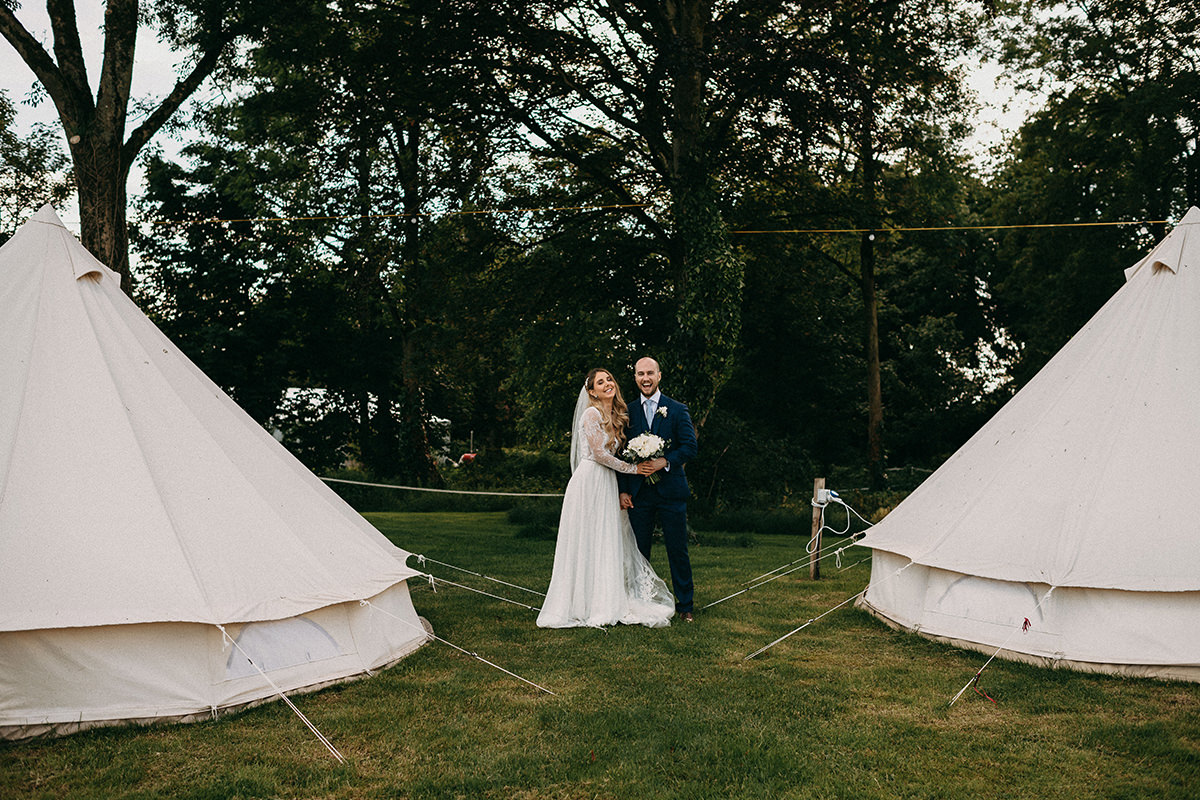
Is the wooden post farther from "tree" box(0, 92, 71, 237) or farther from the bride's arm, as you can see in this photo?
"tree" box(0, 92, 71, 237)

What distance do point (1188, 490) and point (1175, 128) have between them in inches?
628

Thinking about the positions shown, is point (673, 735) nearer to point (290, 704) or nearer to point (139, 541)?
point (290, 704)

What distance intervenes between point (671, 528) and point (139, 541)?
151 inches

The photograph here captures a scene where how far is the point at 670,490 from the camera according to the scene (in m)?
7.21

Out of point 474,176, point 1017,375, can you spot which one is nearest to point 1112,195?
point 1017,375

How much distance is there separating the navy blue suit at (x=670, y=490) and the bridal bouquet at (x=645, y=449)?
8cm

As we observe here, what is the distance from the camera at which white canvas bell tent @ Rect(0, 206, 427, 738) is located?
4379mm

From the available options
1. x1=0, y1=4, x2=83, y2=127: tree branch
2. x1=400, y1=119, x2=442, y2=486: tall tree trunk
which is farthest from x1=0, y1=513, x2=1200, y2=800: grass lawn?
x1=400, y1=119, x2=442, y2=486: tall tree trunk

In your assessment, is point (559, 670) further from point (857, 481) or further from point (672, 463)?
point (857, 481)

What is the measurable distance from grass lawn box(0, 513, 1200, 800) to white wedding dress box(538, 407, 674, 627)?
0.49 metres

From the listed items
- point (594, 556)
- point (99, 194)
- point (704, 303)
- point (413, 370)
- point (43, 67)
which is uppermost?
point (43, 67)

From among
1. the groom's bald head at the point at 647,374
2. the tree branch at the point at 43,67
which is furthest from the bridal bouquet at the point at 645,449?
the tree branch at the point at 43,67

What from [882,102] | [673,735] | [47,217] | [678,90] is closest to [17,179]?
[678,90]

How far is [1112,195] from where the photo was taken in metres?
19.6
